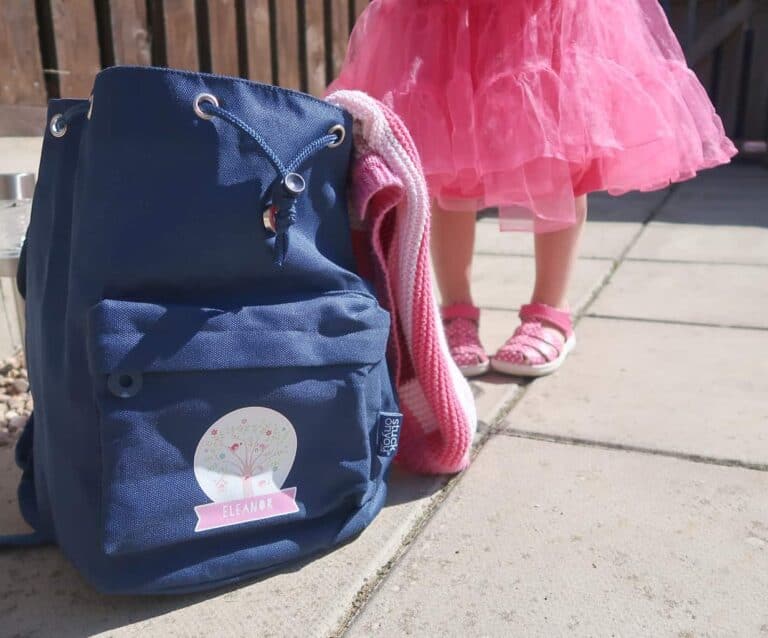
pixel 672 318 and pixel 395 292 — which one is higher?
pixel 395 292

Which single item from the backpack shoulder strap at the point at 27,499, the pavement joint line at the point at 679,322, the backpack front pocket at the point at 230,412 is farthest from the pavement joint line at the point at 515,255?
the backpack shoulder strap at the point at 27,499

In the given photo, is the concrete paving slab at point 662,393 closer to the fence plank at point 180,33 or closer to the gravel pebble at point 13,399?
the gravel pebble at point 13,399

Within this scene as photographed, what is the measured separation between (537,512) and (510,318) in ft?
3.20

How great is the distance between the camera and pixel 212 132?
89 centimetres

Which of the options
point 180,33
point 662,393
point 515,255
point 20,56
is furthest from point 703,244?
point 20,56

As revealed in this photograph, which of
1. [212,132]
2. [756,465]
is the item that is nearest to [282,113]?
[212,132]

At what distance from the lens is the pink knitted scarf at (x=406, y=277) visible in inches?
41.4

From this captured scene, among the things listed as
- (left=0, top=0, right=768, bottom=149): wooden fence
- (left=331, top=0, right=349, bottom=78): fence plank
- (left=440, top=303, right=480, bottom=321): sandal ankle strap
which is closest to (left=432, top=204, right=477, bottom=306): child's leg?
(left=440, top=303, right=480, bottom=321): sandal ankle strap

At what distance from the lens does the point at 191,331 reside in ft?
2.91

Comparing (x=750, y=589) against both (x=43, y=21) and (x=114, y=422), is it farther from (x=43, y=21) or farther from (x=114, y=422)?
(x=43, y=21)

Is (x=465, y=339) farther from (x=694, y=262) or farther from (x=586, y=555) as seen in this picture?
(x=694, y=262)

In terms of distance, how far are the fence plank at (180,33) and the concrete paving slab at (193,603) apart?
65.3 inches

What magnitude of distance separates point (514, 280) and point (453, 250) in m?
0.79

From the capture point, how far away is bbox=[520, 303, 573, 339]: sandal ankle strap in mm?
1699
